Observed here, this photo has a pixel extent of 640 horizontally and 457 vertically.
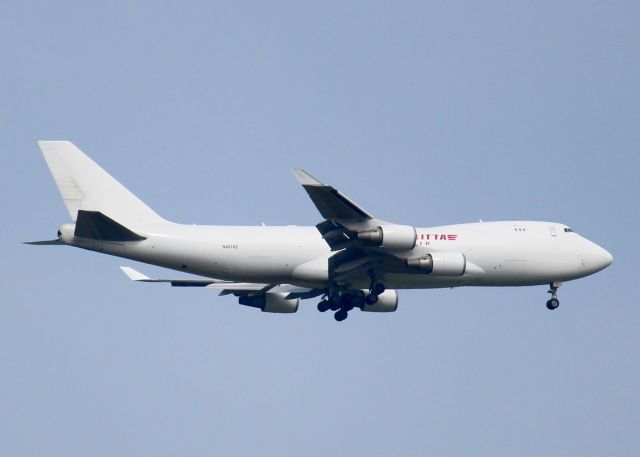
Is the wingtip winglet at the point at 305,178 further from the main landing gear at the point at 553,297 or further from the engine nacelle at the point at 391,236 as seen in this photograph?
the main landing gear at the point at 553,297

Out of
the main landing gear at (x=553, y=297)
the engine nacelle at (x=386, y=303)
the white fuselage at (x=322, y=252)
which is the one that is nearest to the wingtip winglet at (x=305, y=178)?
the white fuselage at (x=322, y=252)

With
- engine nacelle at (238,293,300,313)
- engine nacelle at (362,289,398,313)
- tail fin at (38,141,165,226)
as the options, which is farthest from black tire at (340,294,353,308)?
tail fin at (38,141,165,226)

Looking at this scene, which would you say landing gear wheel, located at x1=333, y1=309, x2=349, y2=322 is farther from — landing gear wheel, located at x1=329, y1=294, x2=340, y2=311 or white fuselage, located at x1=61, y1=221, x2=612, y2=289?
white fuselage, located at x1=61, y1=221, x2=612, y2=289

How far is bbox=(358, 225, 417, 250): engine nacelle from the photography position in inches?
1769

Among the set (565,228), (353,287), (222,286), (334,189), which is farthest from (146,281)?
(565,228)

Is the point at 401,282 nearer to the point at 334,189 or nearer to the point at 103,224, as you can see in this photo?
the point at 334,189

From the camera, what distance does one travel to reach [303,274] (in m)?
47.5

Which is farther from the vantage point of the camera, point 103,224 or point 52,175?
point 52,175

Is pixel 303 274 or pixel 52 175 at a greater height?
pixel 52 175

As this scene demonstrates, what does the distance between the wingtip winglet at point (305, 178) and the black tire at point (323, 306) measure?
8816mm

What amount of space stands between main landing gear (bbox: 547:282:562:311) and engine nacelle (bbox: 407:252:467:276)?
6.96m

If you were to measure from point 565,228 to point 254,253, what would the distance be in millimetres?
15658

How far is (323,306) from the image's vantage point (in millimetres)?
50250

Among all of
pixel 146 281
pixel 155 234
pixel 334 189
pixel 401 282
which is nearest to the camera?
pixel 334 189
